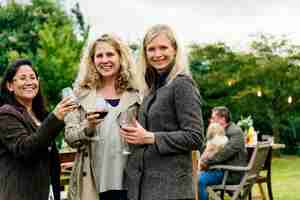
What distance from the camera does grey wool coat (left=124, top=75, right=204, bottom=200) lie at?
2.71m

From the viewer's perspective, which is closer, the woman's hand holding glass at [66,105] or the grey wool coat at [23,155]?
the woman's hand holding glass at [66,105]

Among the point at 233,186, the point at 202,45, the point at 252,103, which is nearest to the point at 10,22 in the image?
the point at 202,45

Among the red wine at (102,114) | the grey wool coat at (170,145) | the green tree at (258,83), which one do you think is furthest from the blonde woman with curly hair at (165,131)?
the green tree at (258,83)

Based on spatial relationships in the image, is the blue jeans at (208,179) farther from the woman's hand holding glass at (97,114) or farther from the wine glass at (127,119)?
the woman's hand holding glass at (97,114)

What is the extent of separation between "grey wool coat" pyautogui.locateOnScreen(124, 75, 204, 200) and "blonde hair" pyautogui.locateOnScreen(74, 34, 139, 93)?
0.92ft

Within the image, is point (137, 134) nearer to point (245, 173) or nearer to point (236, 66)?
point (245, 173)

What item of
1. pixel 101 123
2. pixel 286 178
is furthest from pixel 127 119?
pixel 286 178

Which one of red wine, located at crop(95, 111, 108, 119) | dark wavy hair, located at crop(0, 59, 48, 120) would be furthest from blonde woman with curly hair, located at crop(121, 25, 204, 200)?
dark wavy hair, located at crop(0, 59, 48, 120)

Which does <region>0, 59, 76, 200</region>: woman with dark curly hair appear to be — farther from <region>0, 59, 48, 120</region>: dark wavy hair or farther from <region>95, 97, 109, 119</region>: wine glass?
<region>95, 97, 109, 119</region>: wine glass

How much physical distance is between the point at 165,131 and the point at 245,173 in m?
4.53

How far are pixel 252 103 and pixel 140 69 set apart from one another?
64.9 ft

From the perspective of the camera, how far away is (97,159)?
115 inches

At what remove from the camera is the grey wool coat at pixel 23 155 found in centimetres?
301

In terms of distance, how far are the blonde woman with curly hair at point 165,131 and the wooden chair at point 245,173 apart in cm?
430
